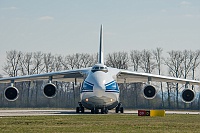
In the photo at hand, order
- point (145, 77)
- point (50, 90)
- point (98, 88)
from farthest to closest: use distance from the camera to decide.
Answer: point (145, 77) < point (50, 90) < point (98, 88)

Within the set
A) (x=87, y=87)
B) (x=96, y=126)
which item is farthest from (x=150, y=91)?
(x=96, y=126)

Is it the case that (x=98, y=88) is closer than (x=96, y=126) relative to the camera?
No

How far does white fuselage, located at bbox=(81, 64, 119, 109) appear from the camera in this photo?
3947 centimetres

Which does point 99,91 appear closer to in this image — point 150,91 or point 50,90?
point 50,90

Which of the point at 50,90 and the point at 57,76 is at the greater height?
the point at 57,76

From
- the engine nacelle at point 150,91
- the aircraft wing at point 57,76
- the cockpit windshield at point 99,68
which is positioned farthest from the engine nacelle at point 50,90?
the engine nacelle at point 150,91

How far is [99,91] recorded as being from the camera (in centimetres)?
3938

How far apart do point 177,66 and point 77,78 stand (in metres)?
39.8

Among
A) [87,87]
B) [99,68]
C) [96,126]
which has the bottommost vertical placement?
[96,126]

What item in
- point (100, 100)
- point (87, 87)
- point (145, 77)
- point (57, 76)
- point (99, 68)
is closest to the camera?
point (100, 100)

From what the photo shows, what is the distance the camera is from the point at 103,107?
40.7 metres

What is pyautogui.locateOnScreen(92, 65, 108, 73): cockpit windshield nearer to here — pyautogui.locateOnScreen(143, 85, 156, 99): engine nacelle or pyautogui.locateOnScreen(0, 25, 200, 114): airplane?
pyautogui.locateOnScreen(0, 25, 200, 114): airplane

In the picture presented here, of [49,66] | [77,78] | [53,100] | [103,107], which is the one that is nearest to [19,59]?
[49,66]

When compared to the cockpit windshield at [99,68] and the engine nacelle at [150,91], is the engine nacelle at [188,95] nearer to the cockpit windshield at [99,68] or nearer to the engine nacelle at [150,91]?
the engine nacelle at [150,91]
